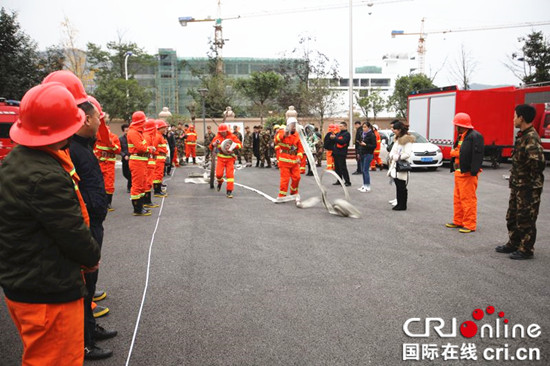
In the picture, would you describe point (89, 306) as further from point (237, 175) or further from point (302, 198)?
point (237, 175)

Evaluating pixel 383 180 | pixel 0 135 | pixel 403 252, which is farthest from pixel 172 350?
pixel 0 135

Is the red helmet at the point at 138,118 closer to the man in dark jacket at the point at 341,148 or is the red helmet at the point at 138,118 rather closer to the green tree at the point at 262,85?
the man in dark jacket at the point at 341,148

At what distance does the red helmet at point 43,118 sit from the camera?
7.25 feet

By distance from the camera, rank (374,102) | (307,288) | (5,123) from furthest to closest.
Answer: (374,102)
(5,123)
(307,288)

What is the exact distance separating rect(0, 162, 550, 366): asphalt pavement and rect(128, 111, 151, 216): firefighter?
61cm

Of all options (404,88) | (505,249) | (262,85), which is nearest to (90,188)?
(505,249)

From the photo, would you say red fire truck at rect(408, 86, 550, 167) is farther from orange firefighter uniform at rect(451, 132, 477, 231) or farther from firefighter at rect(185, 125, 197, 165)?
firefighter at rect(185, 125, 197, 165)

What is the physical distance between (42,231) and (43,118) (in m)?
0.59

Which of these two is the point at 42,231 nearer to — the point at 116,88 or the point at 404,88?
the point at 116,88

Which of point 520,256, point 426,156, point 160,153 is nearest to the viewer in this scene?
point 520,256

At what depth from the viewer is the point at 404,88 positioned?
45844mm

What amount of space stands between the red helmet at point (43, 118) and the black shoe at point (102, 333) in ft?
7.03

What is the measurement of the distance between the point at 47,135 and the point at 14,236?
547mm

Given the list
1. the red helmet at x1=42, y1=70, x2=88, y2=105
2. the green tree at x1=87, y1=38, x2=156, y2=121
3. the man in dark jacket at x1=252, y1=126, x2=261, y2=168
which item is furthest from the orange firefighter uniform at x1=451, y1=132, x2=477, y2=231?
the green tree at x1=87, y1=38, x2=156, y2=121
